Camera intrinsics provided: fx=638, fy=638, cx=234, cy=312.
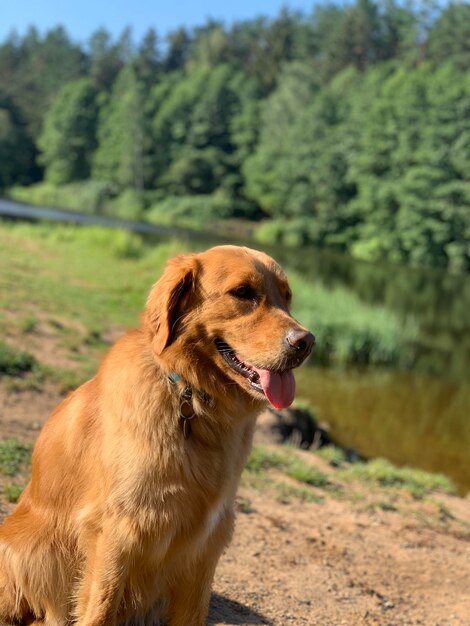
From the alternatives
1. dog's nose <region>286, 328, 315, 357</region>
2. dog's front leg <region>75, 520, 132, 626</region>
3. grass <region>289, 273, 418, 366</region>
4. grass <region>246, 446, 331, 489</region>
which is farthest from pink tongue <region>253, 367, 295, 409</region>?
grass <region>289, 273, 418, 366</region>

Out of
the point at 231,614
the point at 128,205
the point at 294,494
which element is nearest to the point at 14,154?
the point at 128,205

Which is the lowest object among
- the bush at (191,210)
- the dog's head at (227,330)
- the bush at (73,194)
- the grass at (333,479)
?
the bush at (73,194)

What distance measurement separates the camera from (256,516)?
18.5 feet

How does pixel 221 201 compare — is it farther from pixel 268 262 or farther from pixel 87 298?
pixel 268 262

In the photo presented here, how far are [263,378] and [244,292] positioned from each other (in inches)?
17.2

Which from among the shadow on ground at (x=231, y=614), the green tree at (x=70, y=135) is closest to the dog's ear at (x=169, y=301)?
the shadow on ground at (x=231, y=614)

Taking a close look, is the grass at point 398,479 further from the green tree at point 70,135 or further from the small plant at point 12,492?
the green tree at point 70,135

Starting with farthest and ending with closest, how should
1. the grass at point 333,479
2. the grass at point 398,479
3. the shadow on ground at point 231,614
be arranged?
the grass at point 398,479 → the grass at point 333,479 → the shadow on ground at point 231,614

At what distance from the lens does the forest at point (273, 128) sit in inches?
2094

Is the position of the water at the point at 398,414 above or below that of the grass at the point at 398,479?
below

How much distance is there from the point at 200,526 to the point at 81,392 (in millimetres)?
947

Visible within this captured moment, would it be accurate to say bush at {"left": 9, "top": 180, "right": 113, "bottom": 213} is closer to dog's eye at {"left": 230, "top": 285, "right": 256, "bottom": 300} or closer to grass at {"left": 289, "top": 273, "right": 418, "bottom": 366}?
grass at {"left": 289, "top": 273, "right": 418, "bottom": 366}

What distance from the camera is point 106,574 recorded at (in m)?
2.87

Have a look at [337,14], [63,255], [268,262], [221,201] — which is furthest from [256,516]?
[337,14]
